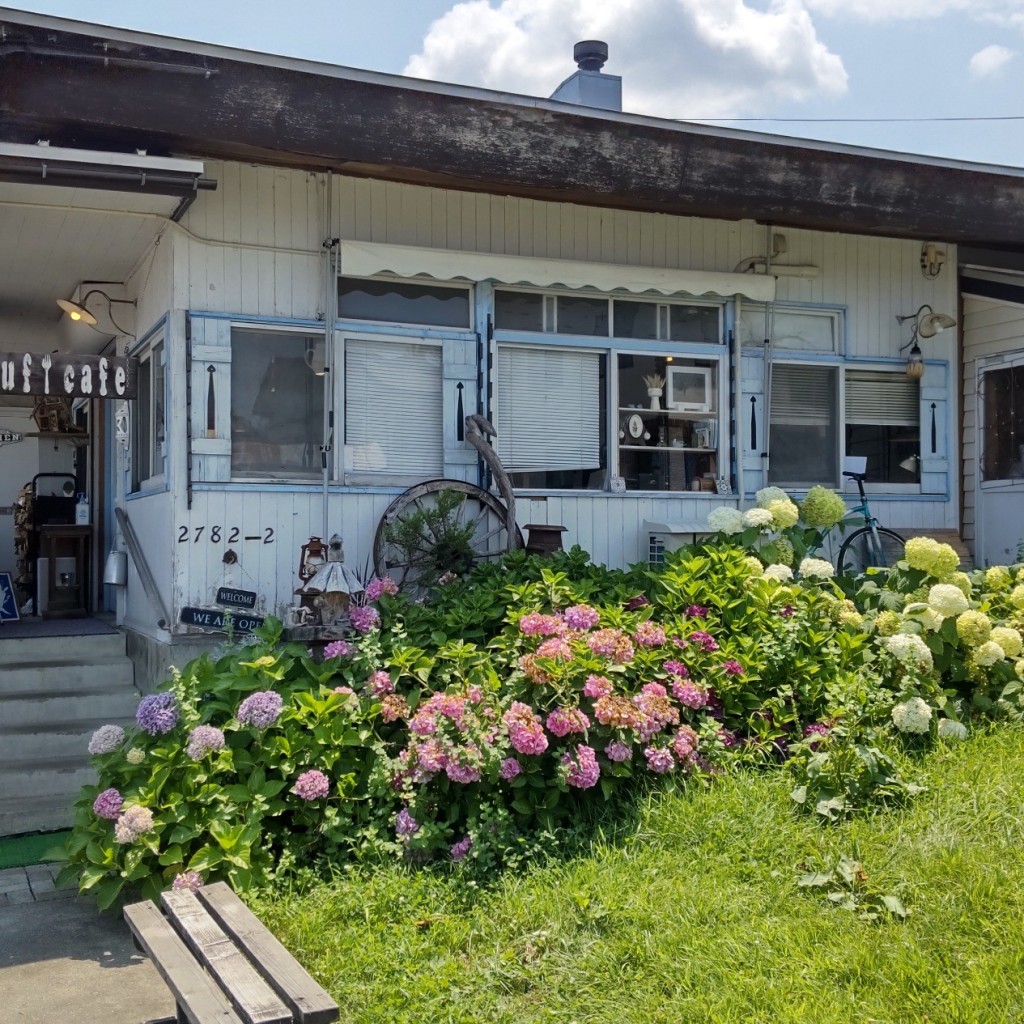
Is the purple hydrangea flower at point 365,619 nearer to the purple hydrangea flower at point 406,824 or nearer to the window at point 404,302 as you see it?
the purple hydrangea flower at point 406,824

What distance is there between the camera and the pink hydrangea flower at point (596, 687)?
15.8 feet

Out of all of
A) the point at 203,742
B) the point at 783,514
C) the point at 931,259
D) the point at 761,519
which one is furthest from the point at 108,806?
the point at 931,259

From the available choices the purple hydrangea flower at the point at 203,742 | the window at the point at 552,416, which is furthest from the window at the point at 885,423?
the purple hydrangea flower at the point at 203,742

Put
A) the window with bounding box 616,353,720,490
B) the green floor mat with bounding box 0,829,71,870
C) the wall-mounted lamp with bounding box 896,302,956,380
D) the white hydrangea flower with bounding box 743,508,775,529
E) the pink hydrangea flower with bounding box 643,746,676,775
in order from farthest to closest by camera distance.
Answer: the wall-mounted lamp with bounding box 896,302,956,380 → the window with bounding box 616,353,720,490 → the white hydrangea flower with bounding box 743,508,775,529 → the green floor mat with bounding box 0,829,71,870 → the pink hydrangea flower with bounding box 643,746,676,775

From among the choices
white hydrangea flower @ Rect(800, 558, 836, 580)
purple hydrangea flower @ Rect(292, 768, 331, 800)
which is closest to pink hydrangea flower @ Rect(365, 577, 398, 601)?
purple hydrangea flower @ Rect(292, 768, 331, 800)

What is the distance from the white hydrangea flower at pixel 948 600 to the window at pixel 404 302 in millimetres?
3661

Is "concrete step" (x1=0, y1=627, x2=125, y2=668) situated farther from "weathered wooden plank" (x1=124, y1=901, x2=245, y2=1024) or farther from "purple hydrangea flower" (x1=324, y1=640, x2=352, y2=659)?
"weathered wooden plank" (x1=124, y1=901, x2=245, y2=1024)

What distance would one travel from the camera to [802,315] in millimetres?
8844

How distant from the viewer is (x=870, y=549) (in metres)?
8.60

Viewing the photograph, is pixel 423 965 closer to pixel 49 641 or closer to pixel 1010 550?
pixel 49 641

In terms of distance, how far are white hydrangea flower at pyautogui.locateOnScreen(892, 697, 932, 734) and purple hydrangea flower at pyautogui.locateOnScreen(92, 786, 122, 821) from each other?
11.3 ft

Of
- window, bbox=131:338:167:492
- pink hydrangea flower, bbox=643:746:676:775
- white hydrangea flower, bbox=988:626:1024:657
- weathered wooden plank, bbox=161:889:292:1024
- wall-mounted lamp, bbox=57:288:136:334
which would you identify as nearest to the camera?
weathered wooden plank, bbox=161:889:292:1024

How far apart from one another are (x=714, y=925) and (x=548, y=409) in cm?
463

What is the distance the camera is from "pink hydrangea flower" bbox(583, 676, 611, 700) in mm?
4828
